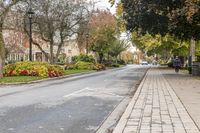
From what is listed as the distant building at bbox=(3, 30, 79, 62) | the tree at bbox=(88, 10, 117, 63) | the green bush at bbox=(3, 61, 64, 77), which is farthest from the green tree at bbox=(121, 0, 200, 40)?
the tree at bbox=(88, 10, 117, 63)

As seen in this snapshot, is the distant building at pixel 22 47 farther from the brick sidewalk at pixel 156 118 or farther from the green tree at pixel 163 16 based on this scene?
the brick sidewalk at pixel 156 118

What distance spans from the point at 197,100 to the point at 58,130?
644 cm

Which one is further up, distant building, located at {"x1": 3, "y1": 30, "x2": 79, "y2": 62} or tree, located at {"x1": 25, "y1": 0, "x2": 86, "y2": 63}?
tree, located at {"x1": 25, "y1": 0, "x2": 86, "y2": 63}

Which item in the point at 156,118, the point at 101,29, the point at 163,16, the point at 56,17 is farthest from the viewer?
the point at 101,29

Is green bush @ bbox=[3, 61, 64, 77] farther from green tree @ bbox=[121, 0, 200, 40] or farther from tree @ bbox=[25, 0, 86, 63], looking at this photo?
tree @ bbox=[25, 0, 86, 63]

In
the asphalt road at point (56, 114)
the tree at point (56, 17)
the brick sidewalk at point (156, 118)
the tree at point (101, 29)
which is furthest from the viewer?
the tree at point (101, 29)

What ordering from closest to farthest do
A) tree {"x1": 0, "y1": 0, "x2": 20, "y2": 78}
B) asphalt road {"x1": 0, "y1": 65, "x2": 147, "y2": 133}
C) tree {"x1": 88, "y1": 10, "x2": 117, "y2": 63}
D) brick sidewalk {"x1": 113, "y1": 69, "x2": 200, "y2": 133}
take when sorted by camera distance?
brick sidewalk {"x1": 113, "y1": 69, "x2": 200, "y2": 133} → asphalt road {"x1": 0, "y1": 65, "x2": 147, "y2": 133} → tree {"x1": 0, "y1": 0, "x2": 20, "y2": 78} → tree {"x1": 88, "y1": 10, "x2": 117, "y2": 63}

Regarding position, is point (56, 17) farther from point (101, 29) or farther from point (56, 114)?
point (56, 114)

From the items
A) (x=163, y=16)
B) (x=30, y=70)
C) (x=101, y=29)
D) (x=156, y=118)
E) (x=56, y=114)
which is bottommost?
(x=56, y=114)

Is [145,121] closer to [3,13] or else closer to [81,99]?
[81,99]

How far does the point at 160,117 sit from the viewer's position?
10.6 metres

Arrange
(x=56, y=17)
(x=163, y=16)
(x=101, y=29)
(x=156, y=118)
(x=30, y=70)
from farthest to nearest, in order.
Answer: (x=101, y=29), (x=56, y=17), (x=30, y=70), (x=163, y=16), (x=156, y=118)

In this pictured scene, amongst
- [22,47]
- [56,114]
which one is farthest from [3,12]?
[22,47]

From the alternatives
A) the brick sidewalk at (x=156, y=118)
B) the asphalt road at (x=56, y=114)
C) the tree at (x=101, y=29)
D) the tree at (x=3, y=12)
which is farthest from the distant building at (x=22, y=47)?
the brick sidewalk at (x=156, y=118)
